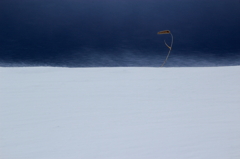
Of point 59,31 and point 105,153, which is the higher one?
point 59,31

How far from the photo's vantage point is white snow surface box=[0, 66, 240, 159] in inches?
61.2

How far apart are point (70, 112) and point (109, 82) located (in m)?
0.62

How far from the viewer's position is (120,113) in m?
1.95

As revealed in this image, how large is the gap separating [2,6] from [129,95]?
1.86 m

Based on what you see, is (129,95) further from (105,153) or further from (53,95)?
(105,153)

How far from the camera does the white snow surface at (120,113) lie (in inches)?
61.2

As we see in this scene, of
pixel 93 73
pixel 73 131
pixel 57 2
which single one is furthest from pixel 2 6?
pixel 73 131

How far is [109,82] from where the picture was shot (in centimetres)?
245

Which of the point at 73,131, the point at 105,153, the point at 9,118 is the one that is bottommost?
the point at 105,153

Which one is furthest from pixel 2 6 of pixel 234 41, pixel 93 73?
pixel 234 41

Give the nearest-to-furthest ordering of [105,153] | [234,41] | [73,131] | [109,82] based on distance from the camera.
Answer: [105,153], [73,131], [109,82], [234,41]

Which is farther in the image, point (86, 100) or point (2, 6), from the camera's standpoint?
point (2, 6)

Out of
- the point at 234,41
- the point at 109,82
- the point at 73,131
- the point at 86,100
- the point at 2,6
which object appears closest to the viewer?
the point at 73,131

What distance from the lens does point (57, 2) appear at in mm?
3006
